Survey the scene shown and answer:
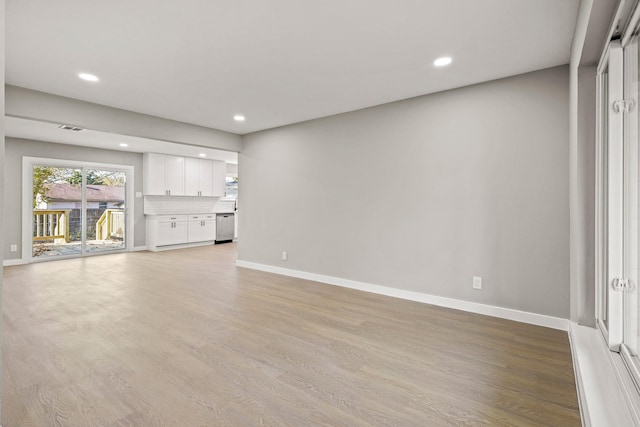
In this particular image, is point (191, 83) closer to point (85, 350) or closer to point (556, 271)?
point (85, 350)

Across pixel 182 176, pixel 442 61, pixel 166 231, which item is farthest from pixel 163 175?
pixel 442 61

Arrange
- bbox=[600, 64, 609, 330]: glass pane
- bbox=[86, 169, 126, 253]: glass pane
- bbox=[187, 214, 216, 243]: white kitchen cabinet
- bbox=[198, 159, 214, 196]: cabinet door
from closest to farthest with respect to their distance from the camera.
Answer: bbox=[600, 64, 609, 330]: glass pane < bbox=[86, 169, 126, 253]: glass pane < bbox=[187, 214, 216, 243]: white kitchen cabinet < bbox=[198, 159, 214, 196]: cabinet door

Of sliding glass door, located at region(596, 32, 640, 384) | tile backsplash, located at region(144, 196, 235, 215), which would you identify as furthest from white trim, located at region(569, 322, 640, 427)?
tile backsplash, located at region(144, 196, 235, 215)

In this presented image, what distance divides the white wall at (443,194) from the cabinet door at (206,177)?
4192 mm

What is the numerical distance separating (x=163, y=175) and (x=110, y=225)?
166 cm

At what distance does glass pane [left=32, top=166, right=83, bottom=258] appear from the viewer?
6348 millimetres

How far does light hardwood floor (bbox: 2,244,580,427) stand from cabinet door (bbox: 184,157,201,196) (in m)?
4.62

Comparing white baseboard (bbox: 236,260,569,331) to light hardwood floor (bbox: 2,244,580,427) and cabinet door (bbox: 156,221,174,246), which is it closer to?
light hardwood floor (bbox: 2,244,580,427)

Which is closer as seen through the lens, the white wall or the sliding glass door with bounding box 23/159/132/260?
the white wall

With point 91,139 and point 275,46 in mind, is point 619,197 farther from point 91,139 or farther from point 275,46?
point 91,139

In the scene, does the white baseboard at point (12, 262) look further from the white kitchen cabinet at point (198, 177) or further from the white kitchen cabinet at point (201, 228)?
the white kitchen cabinet at point (198, 177)

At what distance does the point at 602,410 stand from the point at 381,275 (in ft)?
8.92

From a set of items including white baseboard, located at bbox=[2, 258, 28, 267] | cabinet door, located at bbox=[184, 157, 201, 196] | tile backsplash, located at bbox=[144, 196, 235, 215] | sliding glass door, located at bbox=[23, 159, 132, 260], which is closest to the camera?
white baseboard, located at bbox=[2, 258, 28, 267]

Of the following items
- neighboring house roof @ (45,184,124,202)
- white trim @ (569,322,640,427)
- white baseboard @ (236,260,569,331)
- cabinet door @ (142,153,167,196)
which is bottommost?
white baseboard @ (236,260,569,331)
